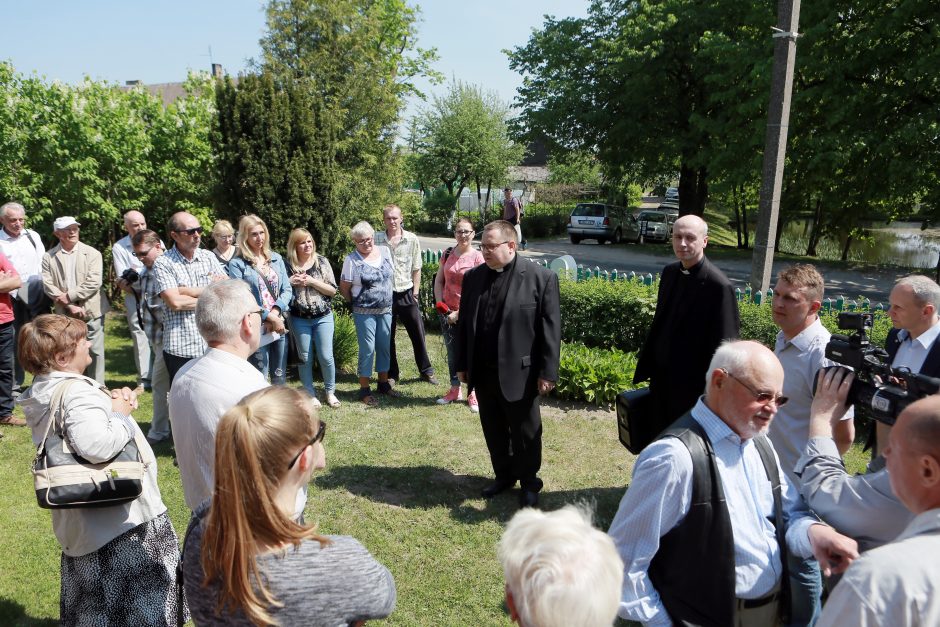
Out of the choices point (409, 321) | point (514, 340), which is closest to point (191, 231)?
point (514, 340)

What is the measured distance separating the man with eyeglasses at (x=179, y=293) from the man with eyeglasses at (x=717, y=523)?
3.97m

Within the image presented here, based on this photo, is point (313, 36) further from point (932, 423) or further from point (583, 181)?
point (583, 181)

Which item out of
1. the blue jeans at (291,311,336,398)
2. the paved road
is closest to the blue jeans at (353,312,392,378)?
the blue jeans at (291,311,336,398)

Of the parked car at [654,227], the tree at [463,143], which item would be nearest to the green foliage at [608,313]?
the parked car at [654,227]

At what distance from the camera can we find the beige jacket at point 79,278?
7.04 m

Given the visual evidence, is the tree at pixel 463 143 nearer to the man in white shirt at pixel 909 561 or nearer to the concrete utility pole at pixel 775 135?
the concrete utility pole at pixel 775 135

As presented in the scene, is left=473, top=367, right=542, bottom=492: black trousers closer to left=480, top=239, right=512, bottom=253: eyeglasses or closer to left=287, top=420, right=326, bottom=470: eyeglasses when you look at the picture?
left=480, top=239, right=512, bottom=253: eyeglasses

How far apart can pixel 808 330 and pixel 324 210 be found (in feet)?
23.6

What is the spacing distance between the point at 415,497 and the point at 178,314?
7.69ft

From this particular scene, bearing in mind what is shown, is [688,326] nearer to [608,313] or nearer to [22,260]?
[608,313]

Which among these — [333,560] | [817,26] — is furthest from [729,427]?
[817,26]

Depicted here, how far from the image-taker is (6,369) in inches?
255

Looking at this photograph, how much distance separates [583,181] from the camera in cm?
4250

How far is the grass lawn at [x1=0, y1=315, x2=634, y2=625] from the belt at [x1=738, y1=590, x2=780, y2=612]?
5.60ft
